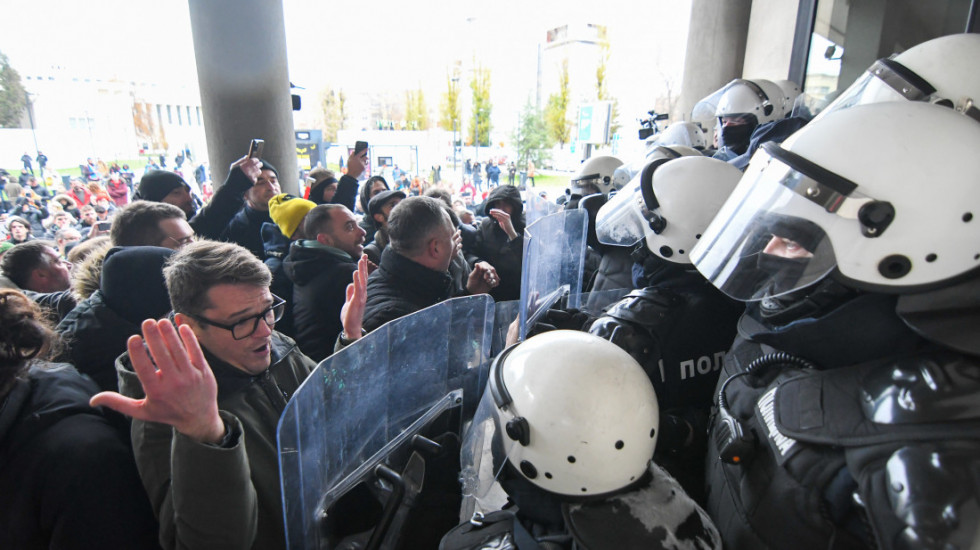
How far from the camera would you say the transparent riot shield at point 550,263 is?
1953 mm

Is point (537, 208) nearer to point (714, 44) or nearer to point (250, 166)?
point (250, 166)

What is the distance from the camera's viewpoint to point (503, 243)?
364 centimetres

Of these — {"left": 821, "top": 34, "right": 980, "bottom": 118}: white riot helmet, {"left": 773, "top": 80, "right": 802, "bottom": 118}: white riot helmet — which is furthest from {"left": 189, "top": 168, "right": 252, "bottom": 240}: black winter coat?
{"left": 773, "top": 80, "right": 802, "bottom": 118}: white riot helmet

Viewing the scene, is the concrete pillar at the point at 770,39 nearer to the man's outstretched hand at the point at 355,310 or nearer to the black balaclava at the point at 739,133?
the black balaclava at the point at 739,133

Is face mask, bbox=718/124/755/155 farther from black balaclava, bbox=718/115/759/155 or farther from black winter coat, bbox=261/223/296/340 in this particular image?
black winter coat, bbox=261/223/296/340

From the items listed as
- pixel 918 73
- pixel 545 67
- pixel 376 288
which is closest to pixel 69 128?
pixel 376 288

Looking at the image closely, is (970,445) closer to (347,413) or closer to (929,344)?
(929,344)

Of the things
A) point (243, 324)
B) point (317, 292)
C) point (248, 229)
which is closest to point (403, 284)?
point (317, 292)

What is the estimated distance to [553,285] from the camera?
2533 millimetres

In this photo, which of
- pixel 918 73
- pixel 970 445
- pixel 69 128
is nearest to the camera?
pixel 970 445

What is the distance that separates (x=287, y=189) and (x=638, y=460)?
17.5ft

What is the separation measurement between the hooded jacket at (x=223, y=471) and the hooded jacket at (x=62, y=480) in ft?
0.22

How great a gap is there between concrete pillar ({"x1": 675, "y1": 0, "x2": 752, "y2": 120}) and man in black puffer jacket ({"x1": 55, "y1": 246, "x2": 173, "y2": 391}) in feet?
26.1

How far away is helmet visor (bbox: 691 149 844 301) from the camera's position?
1249 millimetres
